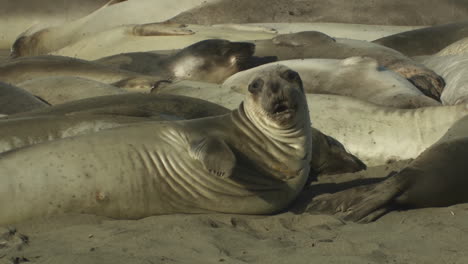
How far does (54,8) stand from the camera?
41.1 feet

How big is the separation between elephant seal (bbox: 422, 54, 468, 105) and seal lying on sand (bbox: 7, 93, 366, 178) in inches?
43.3

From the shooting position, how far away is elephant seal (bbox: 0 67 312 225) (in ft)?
14.6

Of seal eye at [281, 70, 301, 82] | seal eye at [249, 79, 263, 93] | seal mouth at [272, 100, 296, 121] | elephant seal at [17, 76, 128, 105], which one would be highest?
seal eye at [281, 70, 301, 82]

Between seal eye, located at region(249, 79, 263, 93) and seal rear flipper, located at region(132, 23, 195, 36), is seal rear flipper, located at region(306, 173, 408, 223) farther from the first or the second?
seal rear flipper, located at region(132, 23, 195, 36)

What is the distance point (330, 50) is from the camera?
8477mm

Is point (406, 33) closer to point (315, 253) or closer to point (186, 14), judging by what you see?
point (186, 14)

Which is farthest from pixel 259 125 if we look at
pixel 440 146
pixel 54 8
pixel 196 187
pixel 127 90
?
pixel 54 8

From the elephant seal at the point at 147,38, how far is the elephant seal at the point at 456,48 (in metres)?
1.92

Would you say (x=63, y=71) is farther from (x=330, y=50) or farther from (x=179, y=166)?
(x=179, y=166)

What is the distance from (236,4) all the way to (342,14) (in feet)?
3.93

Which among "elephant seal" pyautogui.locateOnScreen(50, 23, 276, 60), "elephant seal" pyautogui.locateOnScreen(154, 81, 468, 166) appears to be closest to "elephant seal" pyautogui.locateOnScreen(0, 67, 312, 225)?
"elephant seal" pyautogui.locateOnScreen(154, 81, 468, 166)

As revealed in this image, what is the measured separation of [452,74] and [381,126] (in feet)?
5.64

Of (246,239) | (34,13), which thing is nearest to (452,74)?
(246,239)

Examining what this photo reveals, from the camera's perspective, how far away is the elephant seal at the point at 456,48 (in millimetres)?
8289
